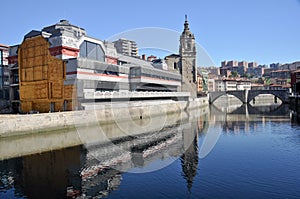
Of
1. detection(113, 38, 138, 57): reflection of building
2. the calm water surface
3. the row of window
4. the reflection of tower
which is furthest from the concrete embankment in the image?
detection(113, 38, 138, 57): reflection of building

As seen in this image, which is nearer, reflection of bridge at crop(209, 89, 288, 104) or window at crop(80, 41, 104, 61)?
window at crop(80, 41, 104, 61)

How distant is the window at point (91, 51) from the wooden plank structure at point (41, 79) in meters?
6.08

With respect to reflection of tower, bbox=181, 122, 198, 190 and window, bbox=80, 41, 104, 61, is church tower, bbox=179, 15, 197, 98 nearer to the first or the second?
window, bbox=80, 41, 104, 61

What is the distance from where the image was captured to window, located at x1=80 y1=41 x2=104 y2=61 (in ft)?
153

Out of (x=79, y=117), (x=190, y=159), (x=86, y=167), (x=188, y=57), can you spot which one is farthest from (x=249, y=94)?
(x=86, y=167)

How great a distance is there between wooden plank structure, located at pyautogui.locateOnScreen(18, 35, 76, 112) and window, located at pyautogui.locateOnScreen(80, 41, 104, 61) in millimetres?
6082

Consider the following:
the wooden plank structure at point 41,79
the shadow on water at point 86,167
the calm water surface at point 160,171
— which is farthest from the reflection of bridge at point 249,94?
the shadow on water at point 86,167

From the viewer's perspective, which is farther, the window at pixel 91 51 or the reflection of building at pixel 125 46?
the reflection of building at pixel 125 46

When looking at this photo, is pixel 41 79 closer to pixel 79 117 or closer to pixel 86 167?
pixel 79 117

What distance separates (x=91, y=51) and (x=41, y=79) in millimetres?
10864

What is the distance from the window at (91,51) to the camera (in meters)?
46.5

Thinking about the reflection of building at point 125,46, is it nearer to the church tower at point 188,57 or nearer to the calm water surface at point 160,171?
the church tower at point 188,57

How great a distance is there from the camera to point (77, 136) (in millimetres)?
29406

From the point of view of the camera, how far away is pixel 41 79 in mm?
44312
